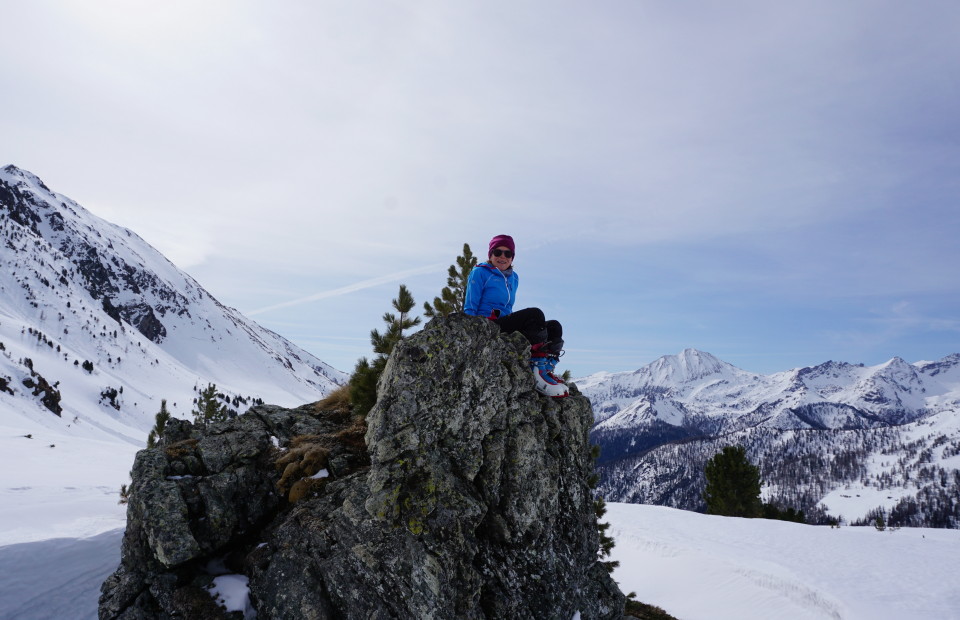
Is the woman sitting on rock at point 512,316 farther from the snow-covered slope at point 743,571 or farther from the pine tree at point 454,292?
the snow-covered slope at point 743,571

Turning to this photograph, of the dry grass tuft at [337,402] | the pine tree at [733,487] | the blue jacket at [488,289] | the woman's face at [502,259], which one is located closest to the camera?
the woman's face at [502,259]

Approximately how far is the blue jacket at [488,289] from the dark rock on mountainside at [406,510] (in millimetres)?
485

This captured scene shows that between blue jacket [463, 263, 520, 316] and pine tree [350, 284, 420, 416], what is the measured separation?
319 cm

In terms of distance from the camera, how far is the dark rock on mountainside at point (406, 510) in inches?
318

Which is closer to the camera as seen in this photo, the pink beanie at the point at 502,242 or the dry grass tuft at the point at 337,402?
the pink beanie at the point at 502,242

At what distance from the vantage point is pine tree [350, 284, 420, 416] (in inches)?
506

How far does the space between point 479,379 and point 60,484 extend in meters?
30.5

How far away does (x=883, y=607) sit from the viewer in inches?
869

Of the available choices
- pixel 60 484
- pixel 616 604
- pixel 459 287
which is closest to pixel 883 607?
pixel 616 604

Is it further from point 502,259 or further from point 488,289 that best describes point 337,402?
point 502,259

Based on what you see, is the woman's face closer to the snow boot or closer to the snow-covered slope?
the snow boot

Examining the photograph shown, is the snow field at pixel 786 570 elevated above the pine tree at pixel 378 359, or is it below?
below

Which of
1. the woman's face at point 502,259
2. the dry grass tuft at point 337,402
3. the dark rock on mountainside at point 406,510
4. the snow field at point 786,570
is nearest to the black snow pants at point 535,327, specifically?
the dark rock on mountainside at point 406,510

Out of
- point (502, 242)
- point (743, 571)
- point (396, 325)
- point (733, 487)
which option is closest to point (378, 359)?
point (396, 325)
